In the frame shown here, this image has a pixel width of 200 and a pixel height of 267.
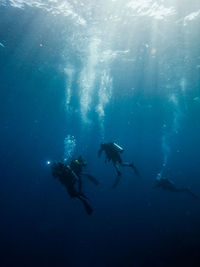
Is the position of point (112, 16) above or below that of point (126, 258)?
above

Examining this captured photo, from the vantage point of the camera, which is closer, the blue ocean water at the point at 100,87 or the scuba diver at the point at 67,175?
the scuba diver at the point at 67,175

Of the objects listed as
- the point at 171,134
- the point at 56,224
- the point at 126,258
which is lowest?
the point at 56,224

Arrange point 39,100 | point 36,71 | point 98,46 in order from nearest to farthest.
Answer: point 98,46
point 36,71
point 39,100

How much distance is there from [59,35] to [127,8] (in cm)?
615

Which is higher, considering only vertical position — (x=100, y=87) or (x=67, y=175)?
(x=100, y=87)

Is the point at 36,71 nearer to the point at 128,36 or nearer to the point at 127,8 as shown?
the point at 128,36

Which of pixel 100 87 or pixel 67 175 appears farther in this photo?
pixel 100 87

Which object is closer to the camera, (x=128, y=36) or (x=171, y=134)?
(x=128, y=36)

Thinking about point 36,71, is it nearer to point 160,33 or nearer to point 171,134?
point 160,33

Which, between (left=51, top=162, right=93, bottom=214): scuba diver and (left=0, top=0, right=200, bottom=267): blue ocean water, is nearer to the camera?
(left=51, top=162, right=93, bottom=214): scuba diver

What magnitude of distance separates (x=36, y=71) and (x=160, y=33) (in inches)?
593

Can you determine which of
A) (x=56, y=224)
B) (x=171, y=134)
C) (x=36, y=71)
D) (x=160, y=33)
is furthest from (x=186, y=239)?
(x=171, y=134)

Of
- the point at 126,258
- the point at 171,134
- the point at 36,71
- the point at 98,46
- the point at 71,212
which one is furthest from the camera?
the point at 171,134

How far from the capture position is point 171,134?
321 feet
